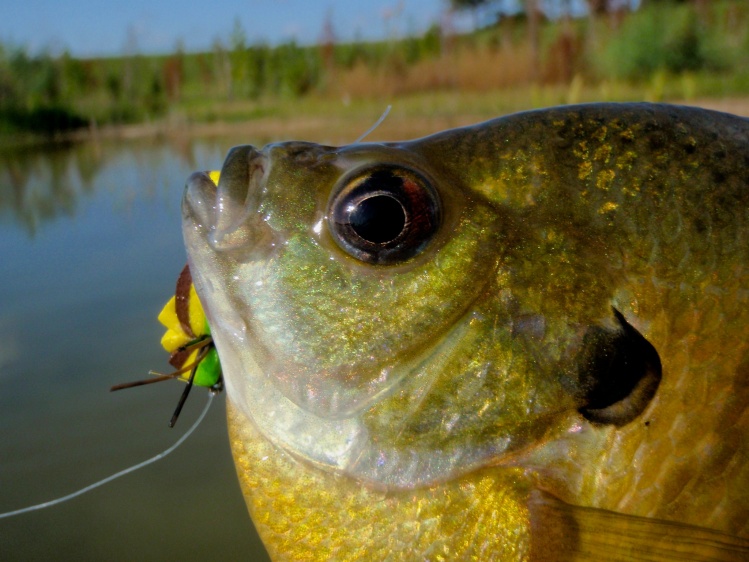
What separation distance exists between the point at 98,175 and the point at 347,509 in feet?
44.1

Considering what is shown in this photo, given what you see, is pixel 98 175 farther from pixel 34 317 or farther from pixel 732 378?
pixel 732 378

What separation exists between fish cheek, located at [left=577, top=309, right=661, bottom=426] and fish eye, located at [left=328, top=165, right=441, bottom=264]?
1.11ft

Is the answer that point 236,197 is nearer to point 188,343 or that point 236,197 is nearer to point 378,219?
point 378,219

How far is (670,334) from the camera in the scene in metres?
1.16

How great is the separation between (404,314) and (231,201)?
0.37 metres

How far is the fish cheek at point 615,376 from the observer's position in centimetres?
114

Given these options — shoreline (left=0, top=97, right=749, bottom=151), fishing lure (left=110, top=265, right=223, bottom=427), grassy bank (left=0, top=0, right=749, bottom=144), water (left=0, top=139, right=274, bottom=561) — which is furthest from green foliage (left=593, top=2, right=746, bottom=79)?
fishing lure (left=110, top=265, right=223, bottom=427)

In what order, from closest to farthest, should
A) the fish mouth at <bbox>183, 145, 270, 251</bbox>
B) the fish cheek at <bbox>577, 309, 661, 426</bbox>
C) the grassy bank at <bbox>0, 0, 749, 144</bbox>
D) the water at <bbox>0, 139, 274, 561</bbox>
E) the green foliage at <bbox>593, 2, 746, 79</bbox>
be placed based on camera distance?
the fish cheek at <bbox>577, 309, 661, 426</bbox>, the fish mouth at <bbox>183, 145, 270, 251</bbox>, the water at <bbox>0, 139, 274, 561</bbox>, the grassy bank at <bbox>0, 0, 749, 144</bbox>, the green foliage at <bbox>593, 2, 746, 79</bbox>

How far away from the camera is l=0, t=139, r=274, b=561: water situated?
3.09 m

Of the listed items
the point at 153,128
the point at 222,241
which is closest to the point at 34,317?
the point at 222,241

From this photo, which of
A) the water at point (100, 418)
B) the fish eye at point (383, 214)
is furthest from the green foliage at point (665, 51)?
the fish eye at point (383, 214)

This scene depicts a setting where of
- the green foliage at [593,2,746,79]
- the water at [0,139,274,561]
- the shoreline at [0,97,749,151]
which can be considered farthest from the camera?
the green foliage at [593,2,746,79]

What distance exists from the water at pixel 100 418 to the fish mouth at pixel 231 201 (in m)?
2.09

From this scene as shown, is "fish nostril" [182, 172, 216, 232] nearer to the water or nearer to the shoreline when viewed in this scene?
the water
